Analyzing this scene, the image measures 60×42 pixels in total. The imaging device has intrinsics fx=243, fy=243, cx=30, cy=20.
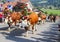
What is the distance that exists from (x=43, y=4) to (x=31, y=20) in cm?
9088

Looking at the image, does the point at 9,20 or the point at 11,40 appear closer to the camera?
the point at 11,40

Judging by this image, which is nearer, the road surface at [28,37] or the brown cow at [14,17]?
the road surface at [28,37]

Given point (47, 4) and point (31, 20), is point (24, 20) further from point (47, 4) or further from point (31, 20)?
point (47, 4)

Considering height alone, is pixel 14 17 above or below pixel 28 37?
above

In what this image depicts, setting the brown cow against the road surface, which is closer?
the road surface

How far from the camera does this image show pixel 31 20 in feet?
49.9

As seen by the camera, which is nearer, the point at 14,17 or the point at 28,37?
the point at 28,37

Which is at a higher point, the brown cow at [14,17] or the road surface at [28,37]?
the brown cow at [14,17]

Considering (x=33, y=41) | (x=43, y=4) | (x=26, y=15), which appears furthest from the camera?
(x=43, y=4)

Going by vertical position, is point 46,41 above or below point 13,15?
below

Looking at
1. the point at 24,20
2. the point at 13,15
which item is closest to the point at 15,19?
the point at 13,15

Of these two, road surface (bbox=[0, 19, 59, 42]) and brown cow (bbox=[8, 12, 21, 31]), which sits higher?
brown cow (bbox=[8, 12, 21, 31])

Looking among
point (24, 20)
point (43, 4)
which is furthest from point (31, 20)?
point (43, 4)

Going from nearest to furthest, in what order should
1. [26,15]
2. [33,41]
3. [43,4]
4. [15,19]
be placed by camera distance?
1. [33,41]
2. [26,15]
3. [15,19]
4. [43,4]
